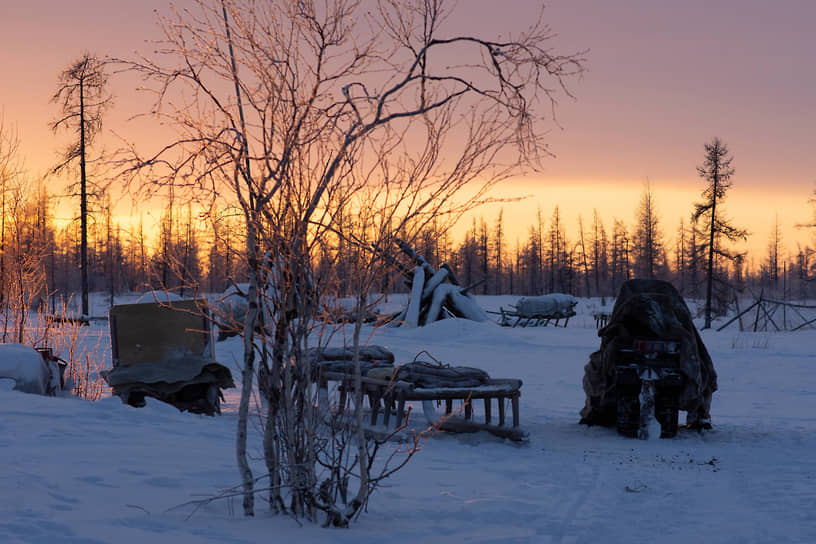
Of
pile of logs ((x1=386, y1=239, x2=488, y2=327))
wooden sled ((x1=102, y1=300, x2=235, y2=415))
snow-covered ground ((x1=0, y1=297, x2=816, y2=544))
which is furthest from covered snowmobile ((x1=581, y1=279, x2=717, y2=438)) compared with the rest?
pile of logs ((x1=386, y1=239, x2=488, y2=327))

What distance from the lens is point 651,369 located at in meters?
9.20

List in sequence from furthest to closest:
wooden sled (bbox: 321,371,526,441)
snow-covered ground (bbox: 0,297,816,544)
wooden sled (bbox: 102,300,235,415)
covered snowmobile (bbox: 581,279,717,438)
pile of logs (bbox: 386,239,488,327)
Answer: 1. pile of logs (bbox: 386,239,488,327)
2. wooden sled (bbox: 102,300,235,415)
3. covered snowmobile (bbox: 581,279,717,438)
4. wooden sled (bbox: 321,371,526,441)
5. snow-covered ground (bbox: 0,297,816,544)

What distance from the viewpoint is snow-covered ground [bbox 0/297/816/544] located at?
4699 millimetres

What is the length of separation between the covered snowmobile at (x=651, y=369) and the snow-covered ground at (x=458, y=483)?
0.31m

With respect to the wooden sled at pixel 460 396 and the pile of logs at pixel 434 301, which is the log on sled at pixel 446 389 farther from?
the pile of logs at pixel 434 301

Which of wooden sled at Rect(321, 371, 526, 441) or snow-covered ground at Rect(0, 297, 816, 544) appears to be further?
wooden sled at Rect(321, 371, 526, 441)

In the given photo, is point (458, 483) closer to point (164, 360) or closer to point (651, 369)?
point (651, 369)

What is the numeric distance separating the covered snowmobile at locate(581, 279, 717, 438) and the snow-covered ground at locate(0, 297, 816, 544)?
314 mm

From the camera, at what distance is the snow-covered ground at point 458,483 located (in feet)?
15.4

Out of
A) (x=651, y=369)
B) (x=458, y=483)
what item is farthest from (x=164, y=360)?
(x=651, y=369)

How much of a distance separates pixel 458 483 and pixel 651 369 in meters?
3.60

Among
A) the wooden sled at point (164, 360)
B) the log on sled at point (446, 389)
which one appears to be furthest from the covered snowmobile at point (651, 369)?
the wooden sled at point (164, 360)

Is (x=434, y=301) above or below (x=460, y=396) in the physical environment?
above

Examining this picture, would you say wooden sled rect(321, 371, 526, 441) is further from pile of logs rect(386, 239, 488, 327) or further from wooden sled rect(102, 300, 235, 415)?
pile of logs rect(386, 239, 488, 327)
